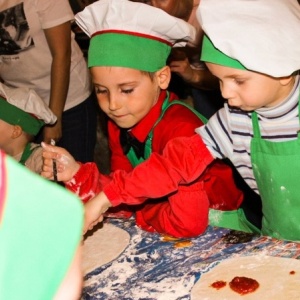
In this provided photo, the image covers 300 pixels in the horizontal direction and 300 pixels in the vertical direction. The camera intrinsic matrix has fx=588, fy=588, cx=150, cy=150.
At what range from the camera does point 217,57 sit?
150 centimetres

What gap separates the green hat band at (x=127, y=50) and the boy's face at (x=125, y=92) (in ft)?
0.07

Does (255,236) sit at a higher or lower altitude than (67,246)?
lower

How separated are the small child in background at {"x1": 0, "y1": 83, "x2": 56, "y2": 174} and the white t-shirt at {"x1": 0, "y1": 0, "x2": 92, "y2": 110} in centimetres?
22

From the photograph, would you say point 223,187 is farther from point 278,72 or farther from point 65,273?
point 65,273

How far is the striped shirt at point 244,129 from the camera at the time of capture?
5.13 feet

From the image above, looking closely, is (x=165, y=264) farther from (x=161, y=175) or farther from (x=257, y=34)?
(x=257, y=34)

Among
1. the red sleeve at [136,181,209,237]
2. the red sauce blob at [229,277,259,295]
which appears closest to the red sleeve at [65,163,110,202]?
the red sleeve at [136,181,209,237]

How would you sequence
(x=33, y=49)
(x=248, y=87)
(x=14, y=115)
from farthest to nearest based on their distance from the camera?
(x=33, y=49) < (x=14, y=115) < (x=248, y=87)

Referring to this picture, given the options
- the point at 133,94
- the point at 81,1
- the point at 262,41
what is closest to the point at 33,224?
the point at 262,41

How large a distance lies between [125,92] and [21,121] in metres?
0.66

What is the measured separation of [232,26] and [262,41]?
0.09 meters

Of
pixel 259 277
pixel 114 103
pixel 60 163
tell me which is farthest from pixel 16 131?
pixel 259 277

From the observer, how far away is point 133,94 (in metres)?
1.83

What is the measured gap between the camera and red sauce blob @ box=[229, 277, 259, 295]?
4.49ft
